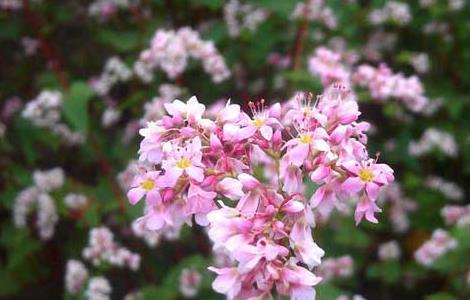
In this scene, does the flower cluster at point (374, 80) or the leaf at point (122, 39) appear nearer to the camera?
the flower cluster at point (374, 80)

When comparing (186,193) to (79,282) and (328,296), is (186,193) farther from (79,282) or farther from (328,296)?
(79,282)

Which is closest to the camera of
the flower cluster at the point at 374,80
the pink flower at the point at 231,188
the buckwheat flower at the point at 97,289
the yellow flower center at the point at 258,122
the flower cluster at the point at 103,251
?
the pink flower at the point at 231,188

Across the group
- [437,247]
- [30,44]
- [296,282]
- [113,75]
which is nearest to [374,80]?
[437,247]

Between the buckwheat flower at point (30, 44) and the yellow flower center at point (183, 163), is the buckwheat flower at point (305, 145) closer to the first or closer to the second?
the yellow flower center at point (183, 163)

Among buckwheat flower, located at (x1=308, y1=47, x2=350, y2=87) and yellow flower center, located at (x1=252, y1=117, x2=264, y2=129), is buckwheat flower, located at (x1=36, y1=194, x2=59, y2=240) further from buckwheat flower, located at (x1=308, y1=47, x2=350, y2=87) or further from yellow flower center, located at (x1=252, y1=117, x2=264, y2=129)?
yellow flower center, located at (x1=252, y1=117, x2=264, y2=129)

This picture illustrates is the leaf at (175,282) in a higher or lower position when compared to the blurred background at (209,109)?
lower

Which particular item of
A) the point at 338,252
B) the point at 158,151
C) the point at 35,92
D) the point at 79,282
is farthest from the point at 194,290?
the point at 35,92

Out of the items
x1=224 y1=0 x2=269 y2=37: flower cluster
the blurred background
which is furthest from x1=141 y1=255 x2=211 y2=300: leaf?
x1=224 y1=0 x2=269 y2=37: flower cluster

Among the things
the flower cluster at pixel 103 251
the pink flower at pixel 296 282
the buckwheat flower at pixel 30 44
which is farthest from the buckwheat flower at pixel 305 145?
the buckwheat flower at pixel 30 44
